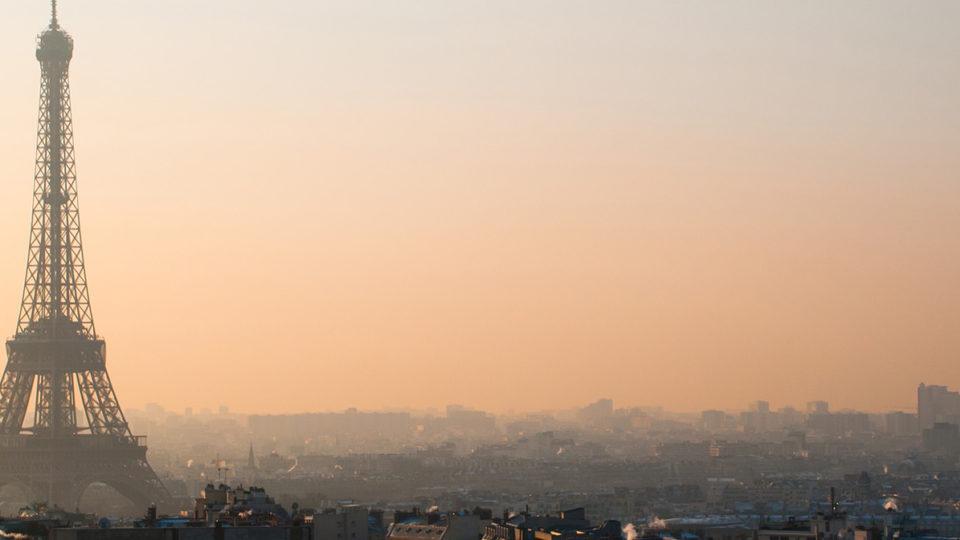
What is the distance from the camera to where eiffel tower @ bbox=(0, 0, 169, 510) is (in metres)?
127

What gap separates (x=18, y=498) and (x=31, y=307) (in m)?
23.8

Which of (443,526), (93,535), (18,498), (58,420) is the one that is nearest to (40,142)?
(58,420)

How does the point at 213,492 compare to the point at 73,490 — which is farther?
the point at 73,490

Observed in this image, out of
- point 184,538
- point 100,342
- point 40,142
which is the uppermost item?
point 40,142

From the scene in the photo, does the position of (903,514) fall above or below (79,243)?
A: below

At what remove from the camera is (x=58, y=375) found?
13050cm

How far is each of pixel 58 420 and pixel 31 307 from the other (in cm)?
600

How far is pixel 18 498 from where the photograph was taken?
14988 cm

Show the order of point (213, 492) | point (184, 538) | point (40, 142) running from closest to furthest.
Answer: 1. point (184, 538)
2. point (213, 492)
3. point (40, 142)

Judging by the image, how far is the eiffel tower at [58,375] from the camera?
126938 mm

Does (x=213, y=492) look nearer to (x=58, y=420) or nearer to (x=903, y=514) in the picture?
(x=58, y=420)

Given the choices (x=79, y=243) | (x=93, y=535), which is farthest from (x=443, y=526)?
(x=79, y=243)

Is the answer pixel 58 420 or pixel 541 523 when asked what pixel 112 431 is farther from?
pixel 541 523

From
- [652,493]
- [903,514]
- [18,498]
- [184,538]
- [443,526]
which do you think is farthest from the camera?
[652,493]
